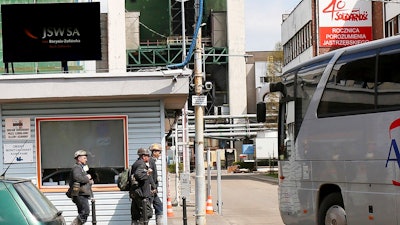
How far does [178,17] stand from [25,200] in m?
67.6

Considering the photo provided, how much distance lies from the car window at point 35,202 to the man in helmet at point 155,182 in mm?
5892

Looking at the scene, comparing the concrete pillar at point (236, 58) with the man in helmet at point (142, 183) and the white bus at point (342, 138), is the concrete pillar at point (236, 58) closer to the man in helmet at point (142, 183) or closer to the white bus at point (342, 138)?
the white bus at point (342, 138)

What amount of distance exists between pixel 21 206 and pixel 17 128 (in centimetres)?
876

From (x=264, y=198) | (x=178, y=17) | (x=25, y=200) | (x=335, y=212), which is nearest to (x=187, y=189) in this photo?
(x=264, y=198)

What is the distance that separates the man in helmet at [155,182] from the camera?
48.9 feet

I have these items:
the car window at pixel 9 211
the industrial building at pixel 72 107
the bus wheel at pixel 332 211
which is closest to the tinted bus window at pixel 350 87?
the bus wheel at pixel 332 211

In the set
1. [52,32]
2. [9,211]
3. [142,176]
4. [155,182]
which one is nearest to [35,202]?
[9,211]

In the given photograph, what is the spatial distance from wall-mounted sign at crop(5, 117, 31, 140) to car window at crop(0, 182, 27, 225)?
28.3ft

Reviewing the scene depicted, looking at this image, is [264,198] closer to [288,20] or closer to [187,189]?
[187,189]

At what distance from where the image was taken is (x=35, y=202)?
8.57 m

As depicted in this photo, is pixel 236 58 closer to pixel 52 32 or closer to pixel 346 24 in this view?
pixel 346 24

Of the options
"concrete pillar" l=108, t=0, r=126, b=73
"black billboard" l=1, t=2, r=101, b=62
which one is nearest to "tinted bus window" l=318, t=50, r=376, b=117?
"black billboard" l=1, t=2, r=101, b=62

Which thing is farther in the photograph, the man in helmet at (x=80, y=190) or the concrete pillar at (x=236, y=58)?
the concrete pillar at (x=236, y=58)

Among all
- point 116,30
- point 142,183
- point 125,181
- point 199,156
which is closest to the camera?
point 142,183
